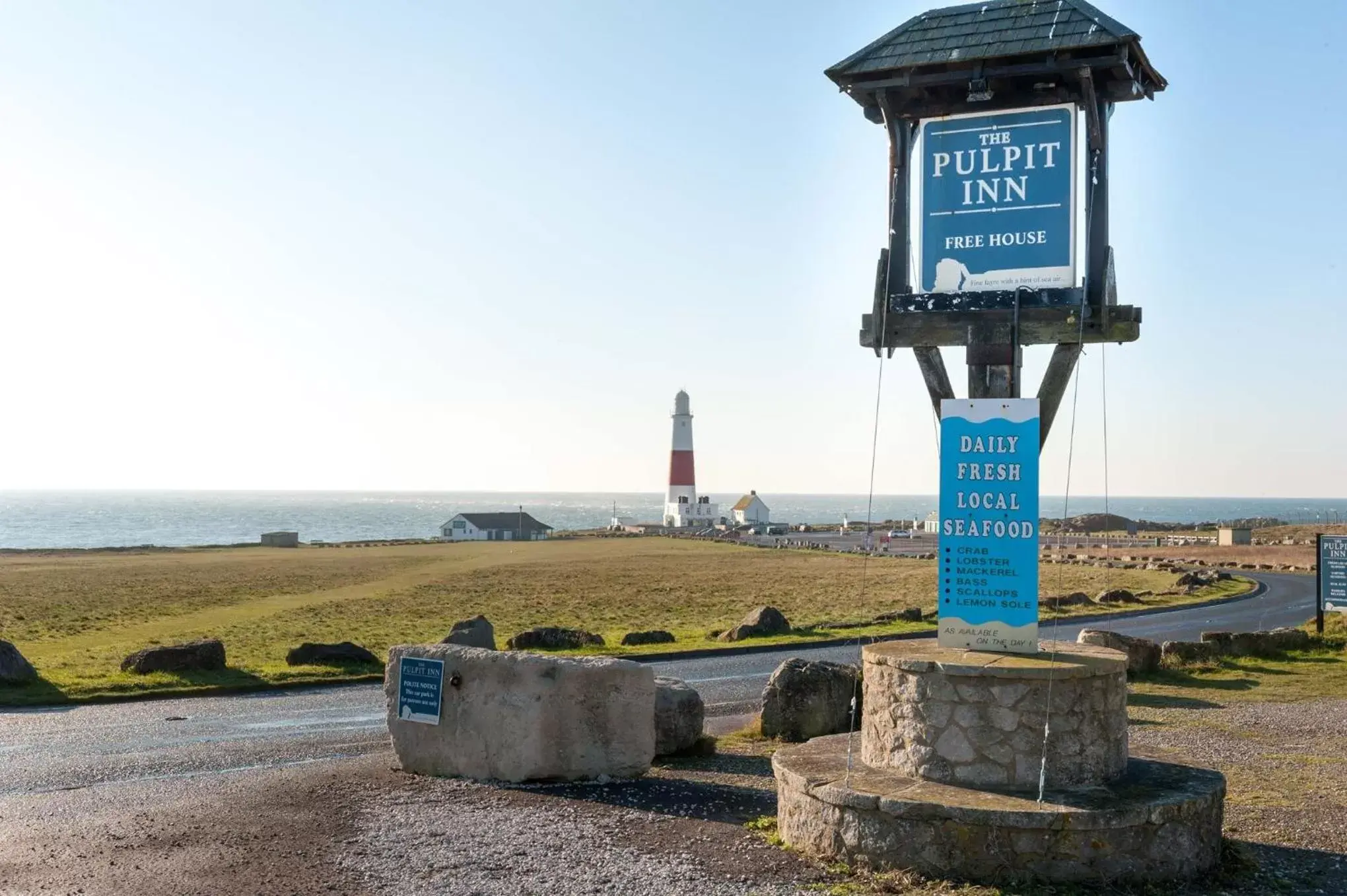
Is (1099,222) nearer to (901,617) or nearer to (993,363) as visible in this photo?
(993,363)

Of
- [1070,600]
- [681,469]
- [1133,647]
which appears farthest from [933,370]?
[681,469]

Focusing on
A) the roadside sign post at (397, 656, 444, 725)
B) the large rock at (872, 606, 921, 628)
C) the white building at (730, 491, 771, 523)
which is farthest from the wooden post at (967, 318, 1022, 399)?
the white building at (730, 491, 771, 523)

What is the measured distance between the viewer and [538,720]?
9.79 metres

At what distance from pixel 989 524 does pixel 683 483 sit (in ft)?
→ 349

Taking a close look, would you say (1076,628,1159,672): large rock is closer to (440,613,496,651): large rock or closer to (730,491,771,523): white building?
(440,613,496,651): large rock

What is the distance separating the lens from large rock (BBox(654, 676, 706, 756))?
1116 centimetres

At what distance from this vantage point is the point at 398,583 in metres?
43.1

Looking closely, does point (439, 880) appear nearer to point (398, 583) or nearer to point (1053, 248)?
point (1053, 248)

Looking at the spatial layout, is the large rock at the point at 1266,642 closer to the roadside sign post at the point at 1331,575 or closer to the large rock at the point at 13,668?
the roadside sign post at the point at 1331,575

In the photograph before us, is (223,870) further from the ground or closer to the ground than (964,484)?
closer to the ground

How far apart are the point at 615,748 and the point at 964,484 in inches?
148

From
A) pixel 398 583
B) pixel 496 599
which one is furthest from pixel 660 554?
pixel 496 599

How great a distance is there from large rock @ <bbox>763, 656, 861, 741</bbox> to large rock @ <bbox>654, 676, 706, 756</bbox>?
108 cm

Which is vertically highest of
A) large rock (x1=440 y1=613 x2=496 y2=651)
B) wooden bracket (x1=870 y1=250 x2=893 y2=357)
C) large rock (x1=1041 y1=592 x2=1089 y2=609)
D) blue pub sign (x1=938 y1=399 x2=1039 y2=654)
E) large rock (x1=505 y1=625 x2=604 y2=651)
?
wooden bracket (x1=870 y1=250 x2=893 y2=357)
